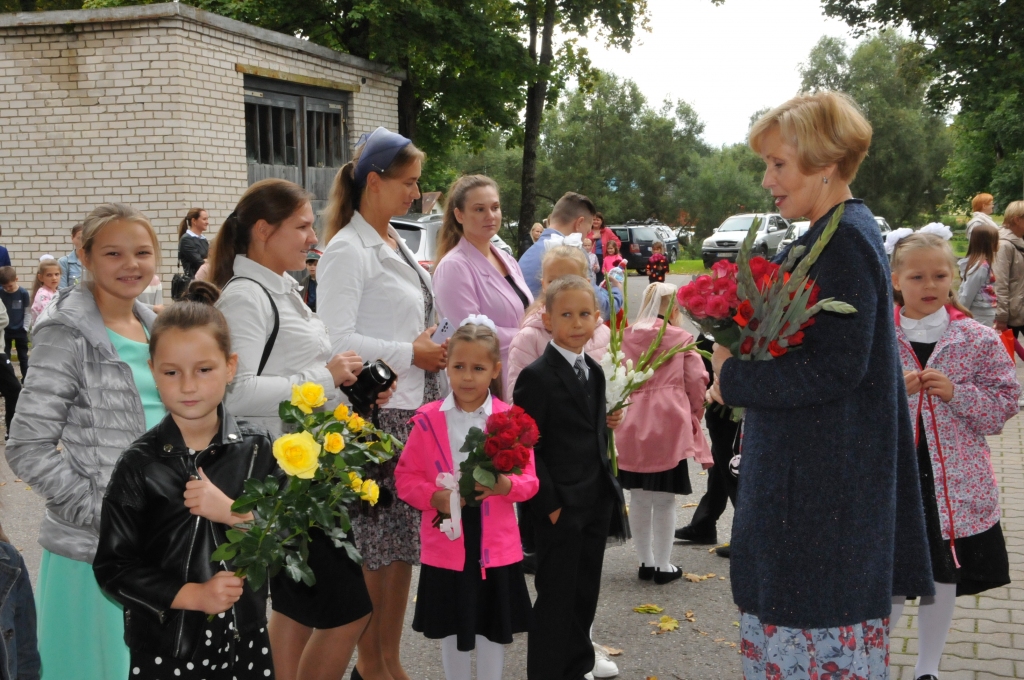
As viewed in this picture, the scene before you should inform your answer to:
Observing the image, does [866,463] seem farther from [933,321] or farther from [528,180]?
[528,180]

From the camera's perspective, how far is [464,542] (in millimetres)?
3705

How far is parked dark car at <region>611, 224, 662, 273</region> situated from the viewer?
1361 inches

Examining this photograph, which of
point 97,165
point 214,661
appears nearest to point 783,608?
point 214,661

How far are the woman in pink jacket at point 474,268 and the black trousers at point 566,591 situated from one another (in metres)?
1.18

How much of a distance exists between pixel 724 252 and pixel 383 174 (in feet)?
111

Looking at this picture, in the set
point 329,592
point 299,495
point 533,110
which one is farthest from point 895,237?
point 533,110

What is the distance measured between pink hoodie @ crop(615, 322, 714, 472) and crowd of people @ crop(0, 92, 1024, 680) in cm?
62

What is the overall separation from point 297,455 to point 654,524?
3.58m

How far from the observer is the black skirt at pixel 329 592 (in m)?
3.19

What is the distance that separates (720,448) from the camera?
19.3ft

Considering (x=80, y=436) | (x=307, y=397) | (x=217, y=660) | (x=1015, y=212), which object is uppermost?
(x=1015, y=212)

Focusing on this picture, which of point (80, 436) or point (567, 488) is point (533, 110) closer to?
point (567, 488)

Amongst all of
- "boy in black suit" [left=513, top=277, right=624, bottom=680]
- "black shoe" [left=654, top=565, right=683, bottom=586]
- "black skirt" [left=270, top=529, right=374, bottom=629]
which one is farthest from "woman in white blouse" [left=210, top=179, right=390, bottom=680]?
"black shoe" [left=654, top=565, right=683, bottom=586]

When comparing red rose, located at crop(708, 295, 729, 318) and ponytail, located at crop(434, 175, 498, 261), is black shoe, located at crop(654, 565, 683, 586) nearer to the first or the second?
ponytail, located at crop(434, 175, 498, 261)
